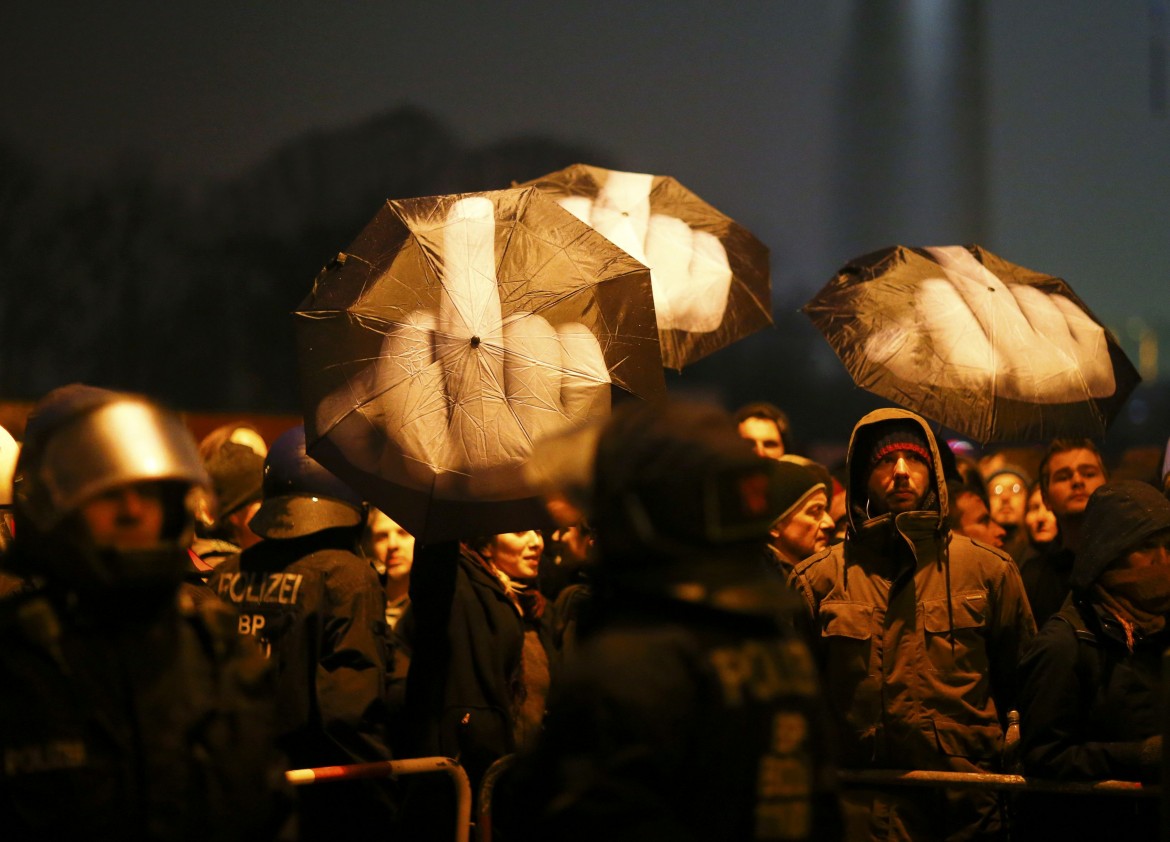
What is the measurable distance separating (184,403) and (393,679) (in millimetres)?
8608

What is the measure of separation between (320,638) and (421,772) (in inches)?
22.4

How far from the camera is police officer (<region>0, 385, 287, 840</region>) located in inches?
101

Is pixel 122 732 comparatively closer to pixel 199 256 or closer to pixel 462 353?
pixel 462 353

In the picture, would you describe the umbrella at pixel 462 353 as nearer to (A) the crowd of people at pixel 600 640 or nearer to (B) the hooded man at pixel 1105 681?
(A) the crowd of people at pixel 600 640

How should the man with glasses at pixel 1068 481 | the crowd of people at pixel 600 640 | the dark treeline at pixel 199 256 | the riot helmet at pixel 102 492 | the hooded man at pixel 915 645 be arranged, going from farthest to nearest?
the dark treeline at pixel 199 256 → the man with glasses at pixel 1068 481 → the hooded man at pixel 915 645 → the riot helmet at pixel 102 492 → the crowd of people at pixel 600 640

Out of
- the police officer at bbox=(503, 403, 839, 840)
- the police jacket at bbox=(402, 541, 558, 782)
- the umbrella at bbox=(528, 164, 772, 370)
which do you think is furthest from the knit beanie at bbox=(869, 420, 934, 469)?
the police officer at bbox=(503, 403, 839, 840)

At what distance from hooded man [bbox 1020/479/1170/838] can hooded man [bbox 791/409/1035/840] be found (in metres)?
0.23

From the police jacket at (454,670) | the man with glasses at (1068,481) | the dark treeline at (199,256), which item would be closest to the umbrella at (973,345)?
the man with glasses at (1068,481)

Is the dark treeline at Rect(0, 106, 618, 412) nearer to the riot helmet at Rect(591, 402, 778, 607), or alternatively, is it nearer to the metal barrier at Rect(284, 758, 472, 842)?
the metal barrier at Rect(284, 758, 472, 842)

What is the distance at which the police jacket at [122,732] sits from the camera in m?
2.54

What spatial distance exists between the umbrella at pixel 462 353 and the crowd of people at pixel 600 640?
1.27ft

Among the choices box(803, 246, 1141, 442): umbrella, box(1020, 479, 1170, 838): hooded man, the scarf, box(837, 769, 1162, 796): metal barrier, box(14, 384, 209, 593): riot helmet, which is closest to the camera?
box(14, 384, 209, 593): riot helmet

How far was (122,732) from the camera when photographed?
260 cm

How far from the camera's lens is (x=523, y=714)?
17.0 feet
